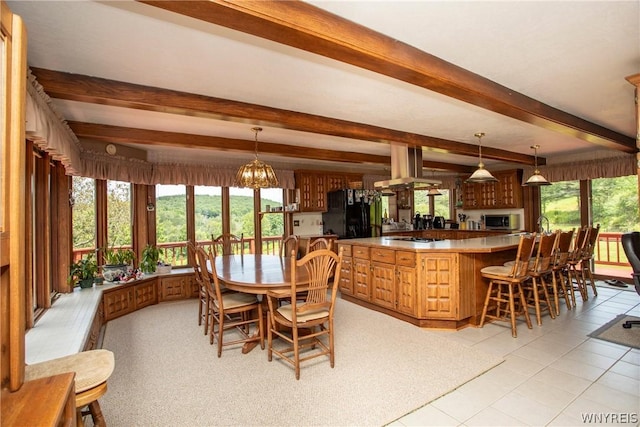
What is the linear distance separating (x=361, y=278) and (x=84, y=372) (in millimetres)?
3320

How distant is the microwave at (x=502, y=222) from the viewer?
6.86 metres

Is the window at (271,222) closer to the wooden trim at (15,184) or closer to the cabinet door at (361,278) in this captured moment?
the cabinet door at (361,278)

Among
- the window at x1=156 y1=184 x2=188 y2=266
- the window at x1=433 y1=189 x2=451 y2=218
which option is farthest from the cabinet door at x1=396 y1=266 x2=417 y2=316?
the window at x1=433 y1=189 x2=451 y2=218

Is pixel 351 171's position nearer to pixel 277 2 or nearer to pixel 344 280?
pixel 344 280

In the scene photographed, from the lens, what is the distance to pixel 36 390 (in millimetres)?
1122

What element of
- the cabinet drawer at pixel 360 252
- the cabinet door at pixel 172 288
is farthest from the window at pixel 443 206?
the cabinet door at pixel 172 288

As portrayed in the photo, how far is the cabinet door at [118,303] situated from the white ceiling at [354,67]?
2.04 meters

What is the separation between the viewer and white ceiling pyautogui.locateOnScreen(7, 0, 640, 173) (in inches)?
66.7

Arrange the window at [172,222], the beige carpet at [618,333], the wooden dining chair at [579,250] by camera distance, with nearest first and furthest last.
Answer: the beige carpet at [618,333]
the wooden dining chair at [579,250]
the window at [172,222]

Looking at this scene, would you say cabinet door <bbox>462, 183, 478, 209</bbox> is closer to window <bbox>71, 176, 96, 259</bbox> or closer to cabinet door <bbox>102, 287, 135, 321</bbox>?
cabinet door <bbox>102, 287, 135, 321</bbox>

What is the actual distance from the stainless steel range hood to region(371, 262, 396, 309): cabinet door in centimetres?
122

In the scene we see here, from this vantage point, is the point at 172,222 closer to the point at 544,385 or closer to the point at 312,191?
the point at 312,191

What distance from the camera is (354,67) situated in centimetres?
236

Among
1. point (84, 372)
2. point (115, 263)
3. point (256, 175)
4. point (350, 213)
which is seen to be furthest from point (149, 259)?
point (350, 213)
